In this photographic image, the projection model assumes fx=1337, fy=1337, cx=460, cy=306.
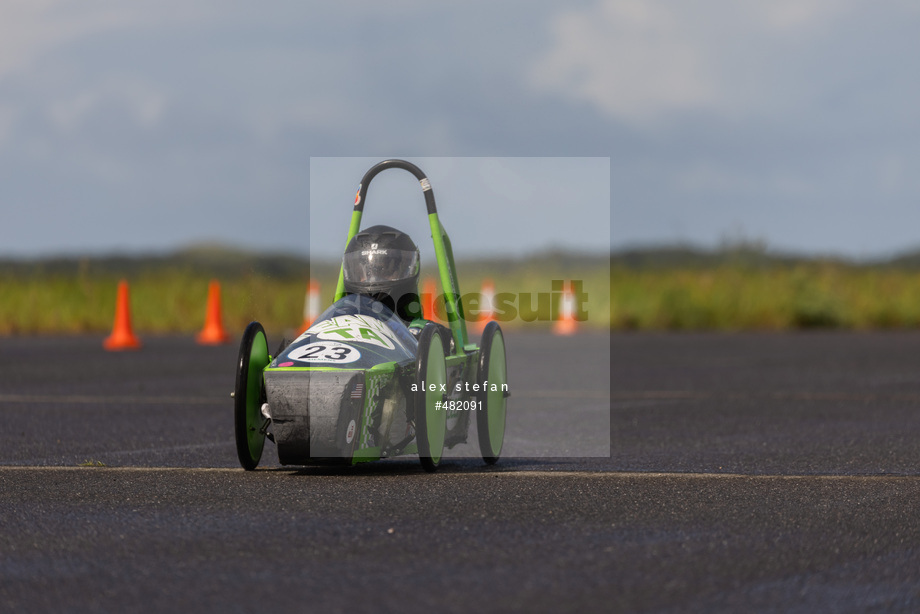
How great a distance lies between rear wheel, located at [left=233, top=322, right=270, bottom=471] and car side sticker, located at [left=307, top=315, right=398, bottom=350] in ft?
0.90

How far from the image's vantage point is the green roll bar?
23.9ft

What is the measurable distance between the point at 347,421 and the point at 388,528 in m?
1.27

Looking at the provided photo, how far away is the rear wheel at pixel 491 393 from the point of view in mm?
6957

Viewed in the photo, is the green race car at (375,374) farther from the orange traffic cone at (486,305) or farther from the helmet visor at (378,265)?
the orange traffic cone at (486,305)

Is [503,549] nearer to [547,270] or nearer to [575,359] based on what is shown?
[547,270]

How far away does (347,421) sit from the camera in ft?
20.0

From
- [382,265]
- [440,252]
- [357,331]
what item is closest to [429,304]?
[440,252]

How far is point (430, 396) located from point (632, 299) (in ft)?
73.5

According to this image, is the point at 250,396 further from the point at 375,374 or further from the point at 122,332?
the point at 122,332

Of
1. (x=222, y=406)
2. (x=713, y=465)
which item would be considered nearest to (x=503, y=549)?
(x=713, y=465)

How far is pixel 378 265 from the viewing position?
703 cm

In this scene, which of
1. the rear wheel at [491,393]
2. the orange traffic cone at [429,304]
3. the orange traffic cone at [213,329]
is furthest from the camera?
the orange traffic cone at [213,329]

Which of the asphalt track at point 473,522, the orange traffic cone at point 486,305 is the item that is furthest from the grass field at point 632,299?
the asphalt track at point 473,522

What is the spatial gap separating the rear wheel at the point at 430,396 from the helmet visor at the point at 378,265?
0.55 meters
